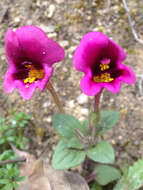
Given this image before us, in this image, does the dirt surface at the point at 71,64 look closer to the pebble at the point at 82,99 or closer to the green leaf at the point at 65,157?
the pebble at the point at 82,99

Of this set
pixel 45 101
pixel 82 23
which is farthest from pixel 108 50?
pixel 82 23

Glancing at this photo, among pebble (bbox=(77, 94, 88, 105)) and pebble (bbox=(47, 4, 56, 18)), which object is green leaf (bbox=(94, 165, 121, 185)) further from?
pebble (bbox=(47, 4, 56, 18))

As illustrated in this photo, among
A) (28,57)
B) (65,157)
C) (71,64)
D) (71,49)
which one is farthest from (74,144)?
(71,49)

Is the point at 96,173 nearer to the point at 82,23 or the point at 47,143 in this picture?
the point at 47,143

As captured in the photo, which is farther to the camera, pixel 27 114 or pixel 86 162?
pixel 27 114

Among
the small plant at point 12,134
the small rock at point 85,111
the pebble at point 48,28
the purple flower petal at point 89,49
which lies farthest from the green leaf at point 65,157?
the pebble at point 48,28

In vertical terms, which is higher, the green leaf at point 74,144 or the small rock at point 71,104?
the green leaf at point 74,144

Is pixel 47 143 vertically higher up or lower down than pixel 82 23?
lower down
